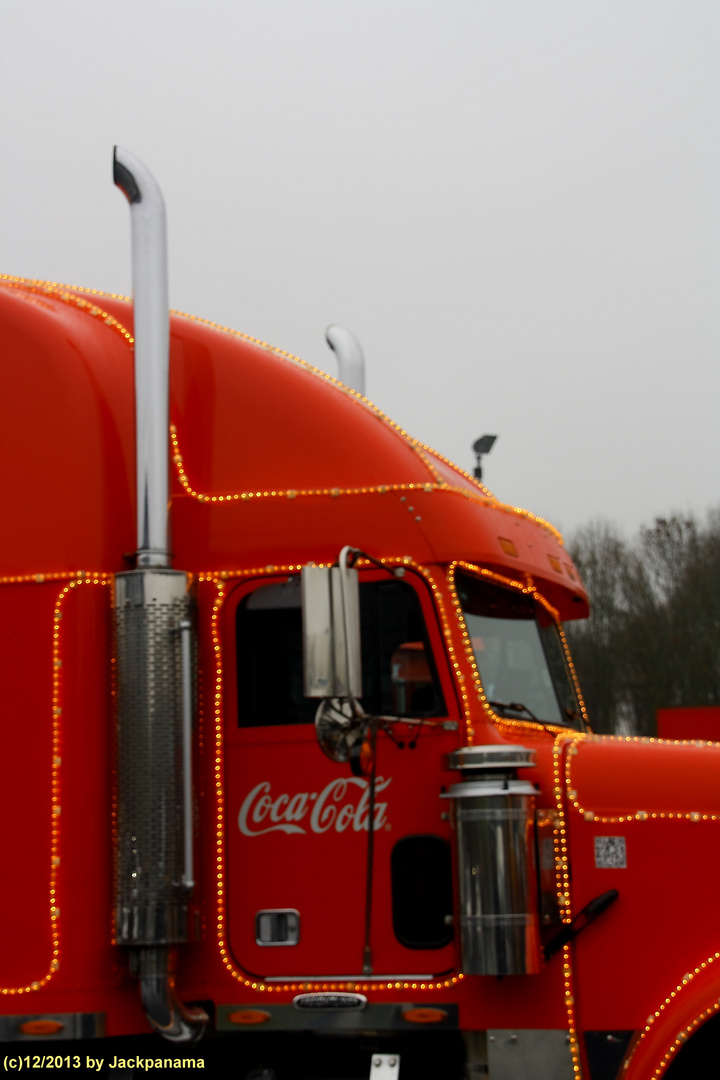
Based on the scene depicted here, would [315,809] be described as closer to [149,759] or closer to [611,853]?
[149,759]

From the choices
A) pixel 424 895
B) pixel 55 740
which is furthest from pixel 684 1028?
pixel 55 740

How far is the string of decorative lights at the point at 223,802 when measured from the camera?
508 cm

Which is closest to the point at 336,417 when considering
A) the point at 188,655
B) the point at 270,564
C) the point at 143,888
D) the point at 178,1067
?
the point at 270,564

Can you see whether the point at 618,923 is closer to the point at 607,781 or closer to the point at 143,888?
the point at 607,781

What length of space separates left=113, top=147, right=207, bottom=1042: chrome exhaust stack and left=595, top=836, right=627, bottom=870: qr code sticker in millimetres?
1688

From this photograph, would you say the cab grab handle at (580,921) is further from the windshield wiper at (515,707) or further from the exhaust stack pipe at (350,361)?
the exhaust stack pipe at (350,361)

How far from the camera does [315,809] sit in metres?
5.29

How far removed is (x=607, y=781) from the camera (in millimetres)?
5074

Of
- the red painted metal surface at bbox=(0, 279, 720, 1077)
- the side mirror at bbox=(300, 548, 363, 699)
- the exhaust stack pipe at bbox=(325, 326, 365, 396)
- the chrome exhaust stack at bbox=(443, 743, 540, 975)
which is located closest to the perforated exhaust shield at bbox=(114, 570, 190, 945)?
the red painted metal surface at bbox=(0, 279, 720, 1077)

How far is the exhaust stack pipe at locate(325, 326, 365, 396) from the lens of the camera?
25.4 feet

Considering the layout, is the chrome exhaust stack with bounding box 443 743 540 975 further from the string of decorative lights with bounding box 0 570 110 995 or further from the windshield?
the string of decorative lights with bounding box 0 570 110 995

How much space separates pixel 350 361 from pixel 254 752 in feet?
10.3

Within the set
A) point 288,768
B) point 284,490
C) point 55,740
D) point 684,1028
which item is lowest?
point 684,1028

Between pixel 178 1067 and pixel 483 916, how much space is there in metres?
1.57
